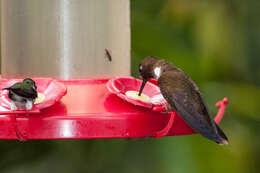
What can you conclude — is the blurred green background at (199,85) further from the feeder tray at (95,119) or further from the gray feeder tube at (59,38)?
the feeder tray at (95,119)

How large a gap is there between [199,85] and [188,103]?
988mm

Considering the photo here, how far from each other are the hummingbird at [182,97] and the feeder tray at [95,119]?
2.5 inches

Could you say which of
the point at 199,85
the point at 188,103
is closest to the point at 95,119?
the point at 188,103

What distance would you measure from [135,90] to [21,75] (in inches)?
26.5

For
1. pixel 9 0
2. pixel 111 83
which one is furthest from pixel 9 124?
pixel 9 0

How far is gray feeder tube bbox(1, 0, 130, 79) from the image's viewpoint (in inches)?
114

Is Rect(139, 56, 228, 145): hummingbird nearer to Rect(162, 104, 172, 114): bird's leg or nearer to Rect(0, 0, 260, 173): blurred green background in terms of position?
Rect(162, 104, 172, 114): bird's leg

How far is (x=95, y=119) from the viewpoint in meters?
2.37

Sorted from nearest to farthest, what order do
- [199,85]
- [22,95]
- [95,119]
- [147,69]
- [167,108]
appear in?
[22,95], [95,119], [167,108], [147,69], [199,85]

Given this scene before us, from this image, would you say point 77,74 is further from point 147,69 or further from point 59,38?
point 147,69

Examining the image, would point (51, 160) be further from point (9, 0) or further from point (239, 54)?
point (239, 54)

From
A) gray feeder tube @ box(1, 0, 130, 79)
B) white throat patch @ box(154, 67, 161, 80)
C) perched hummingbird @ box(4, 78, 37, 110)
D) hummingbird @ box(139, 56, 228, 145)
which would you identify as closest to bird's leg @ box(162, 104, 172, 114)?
hummingbird @ box(139, 56, 228, 145)

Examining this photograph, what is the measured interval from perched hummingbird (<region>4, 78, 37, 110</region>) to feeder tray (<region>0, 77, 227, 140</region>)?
0.16 feet

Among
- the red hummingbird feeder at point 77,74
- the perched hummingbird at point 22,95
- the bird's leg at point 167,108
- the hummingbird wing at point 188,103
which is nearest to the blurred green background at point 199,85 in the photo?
the red hummingbird feeder at point 77,74
